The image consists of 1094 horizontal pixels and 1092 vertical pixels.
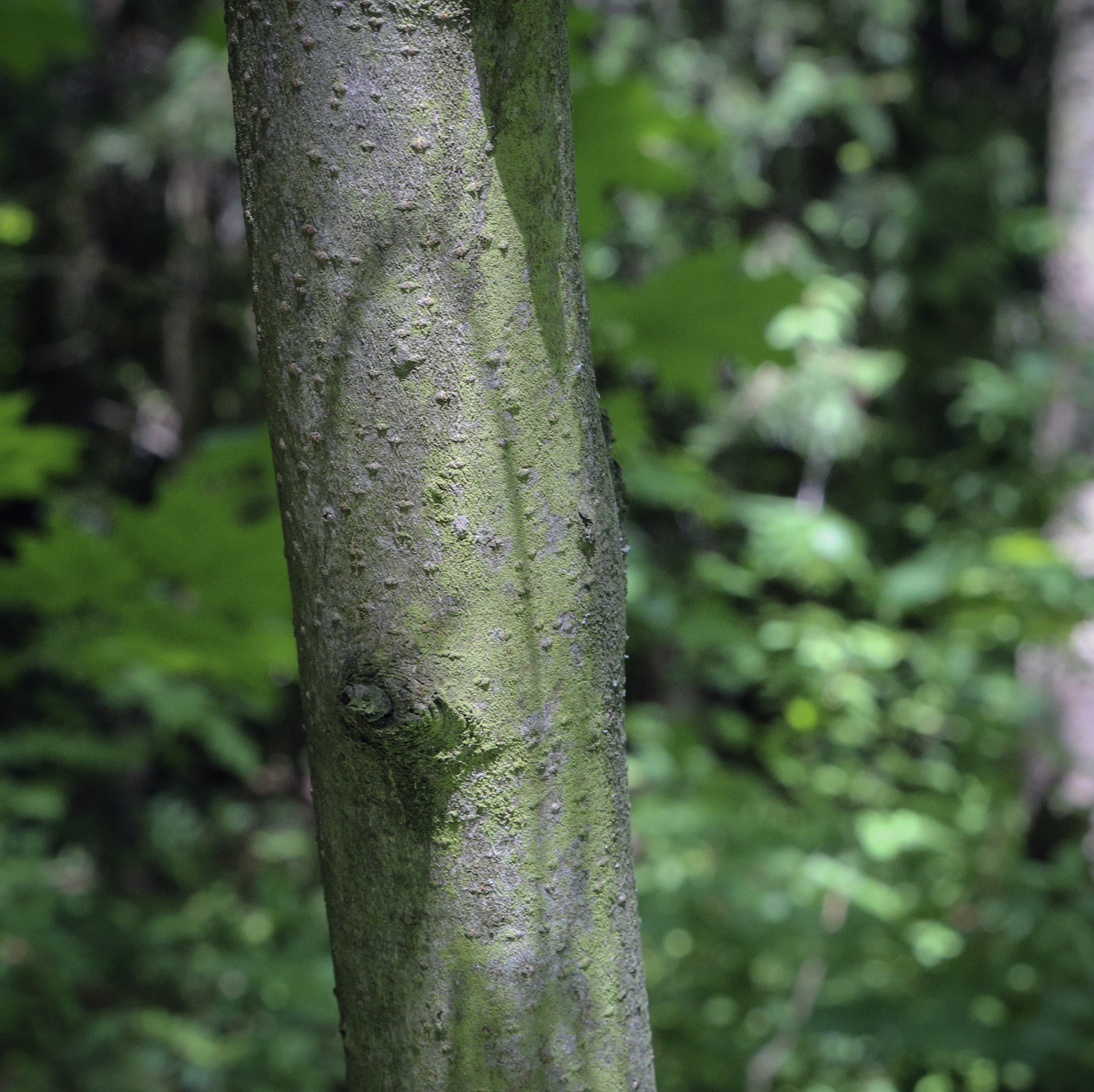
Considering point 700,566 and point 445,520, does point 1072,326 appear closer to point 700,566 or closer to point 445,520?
point 700,566

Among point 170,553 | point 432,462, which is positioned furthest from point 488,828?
point 170,553

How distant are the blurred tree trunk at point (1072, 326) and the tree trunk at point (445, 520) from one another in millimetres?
3228

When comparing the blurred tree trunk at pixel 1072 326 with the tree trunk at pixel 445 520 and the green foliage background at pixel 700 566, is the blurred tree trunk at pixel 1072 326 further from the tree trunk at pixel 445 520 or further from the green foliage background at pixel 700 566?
the tree trunk at pixel 445 520

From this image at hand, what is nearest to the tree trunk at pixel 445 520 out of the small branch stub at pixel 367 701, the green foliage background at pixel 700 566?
the small branch stub at pixel 367 701

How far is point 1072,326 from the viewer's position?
392 cm

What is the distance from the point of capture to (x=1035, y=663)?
3797 millimetres

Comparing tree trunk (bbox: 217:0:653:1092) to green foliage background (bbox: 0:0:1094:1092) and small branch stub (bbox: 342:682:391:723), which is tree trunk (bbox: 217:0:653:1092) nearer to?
small branch stub (bbox: 342:682:391:723)

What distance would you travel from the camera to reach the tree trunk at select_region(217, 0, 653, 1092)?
0.52 metres

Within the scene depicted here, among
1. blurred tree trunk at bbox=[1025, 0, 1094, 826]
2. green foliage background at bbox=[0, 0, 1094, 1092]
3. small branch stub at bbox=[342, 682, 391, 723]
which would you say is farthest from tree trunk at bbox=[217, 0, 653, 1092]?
blurred tree trunk at bbox=[1025, 0, 1094, 826]

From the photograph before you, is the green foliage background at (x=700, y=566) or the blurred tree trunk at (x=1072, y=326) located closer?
the green foliage background at (x=700, y=566)

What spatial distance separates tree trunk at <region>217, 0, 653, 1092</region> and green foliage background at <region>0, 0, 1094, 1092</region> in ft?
3.63

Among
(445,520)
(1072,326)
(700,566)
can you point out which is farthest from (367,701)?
(1072,326)

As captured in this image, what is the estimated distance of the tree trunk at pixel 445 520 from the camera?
52 cm

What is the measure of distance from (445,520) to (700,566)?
2.85 metres
